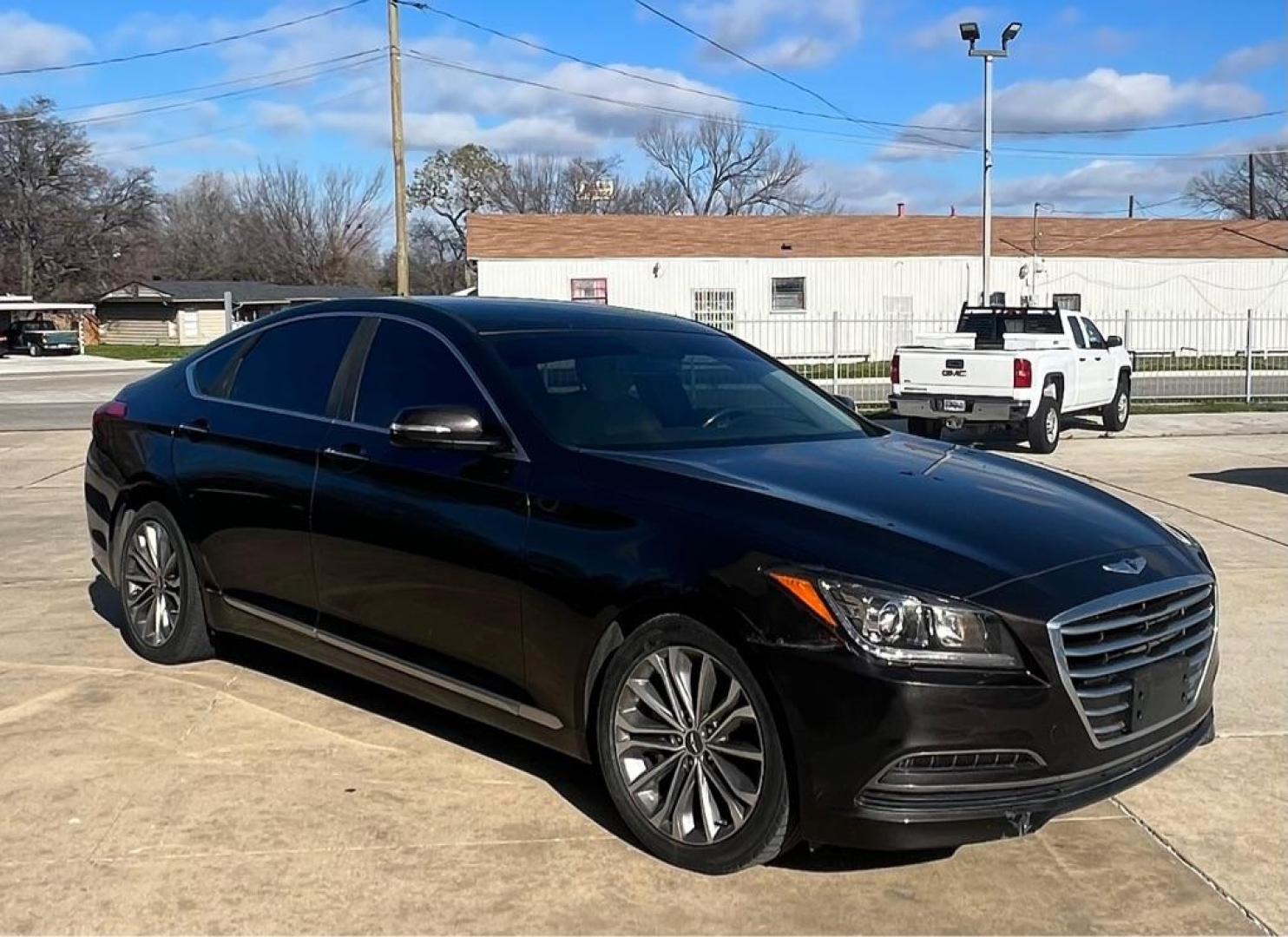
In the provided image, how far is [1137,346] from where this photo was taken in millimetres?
35750

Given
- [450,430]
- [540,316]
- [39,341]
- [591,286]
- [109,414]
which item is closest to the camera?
[450,430]

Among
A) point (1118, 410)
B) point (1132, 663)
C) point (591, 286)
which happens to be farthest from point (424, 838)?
point (591, 286)

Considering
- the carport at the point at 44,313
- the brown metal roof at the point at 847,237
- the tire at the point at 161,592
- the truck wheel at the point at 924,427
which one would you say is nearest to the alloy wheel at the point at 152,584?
the tire at the point at 161,592

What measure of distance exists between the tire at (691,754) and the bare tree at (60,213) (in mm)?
85881

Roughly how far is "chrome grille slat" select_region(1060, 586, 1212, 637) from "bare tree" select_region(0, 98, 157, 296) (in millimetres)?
86573

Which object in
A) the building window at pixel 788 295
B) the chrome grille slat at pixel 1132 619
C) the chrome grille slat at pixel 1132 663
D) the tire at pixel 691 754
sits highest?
the building window at pixel 788 295

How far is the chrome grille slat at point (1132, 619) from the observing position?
10.7 ft

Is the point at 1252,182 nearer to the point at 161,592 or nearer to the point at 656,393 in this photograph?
the point at 656,393

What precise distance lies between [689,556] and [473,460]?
1011mm

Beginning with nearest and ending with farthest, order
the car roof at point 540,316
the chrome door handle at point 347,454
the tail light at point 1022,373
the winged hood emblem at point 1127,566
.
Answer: the winged hood emblem at point 1127,566 < the chrome door handle at point 347,454 < the car roof at point 540,316 < the tail light at point 1022,373

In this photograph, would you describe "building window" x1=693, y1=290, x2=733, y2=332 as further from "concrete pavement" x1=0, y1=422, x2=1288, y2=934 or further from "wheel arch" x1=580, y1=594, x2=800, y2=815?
"wheel arch" x1=580, y1=594, x2=800, y2=815

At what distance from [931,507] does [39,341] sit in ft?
208

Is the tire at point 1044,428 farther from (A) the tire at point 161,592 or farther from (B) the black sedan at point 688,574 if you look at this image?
(A) the tire at point 161,592

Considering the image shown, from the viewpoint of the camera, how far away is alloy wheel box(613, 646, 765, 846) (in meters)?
3.49
